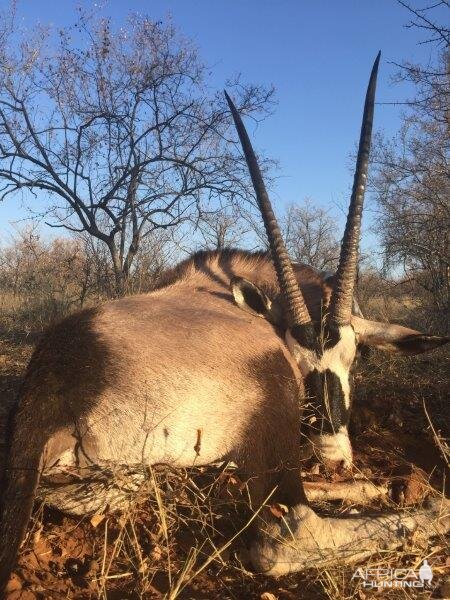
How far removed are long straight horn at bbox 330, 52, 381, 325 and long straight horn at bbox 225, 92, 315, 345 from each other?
0.20 m

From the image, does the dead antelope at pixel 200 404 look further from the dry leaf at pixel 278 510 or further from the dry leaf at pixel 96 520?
the dry leaf at pixel 96 520

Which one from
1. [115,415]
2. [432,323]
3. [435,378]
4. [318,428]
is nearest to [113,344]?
[115,415]

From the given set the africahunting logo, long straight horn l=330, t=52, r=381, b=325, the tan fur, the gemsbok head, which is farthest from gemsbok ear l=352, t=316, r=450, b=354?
the africahunting logo

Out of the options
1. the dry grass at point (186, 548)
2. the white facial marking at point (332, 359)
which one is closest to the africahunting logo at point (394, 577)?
the dry grass at point (186, 548)

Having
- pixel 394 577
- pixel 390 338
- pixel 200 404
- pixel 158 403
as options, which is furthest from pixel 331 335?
pixel 394 577

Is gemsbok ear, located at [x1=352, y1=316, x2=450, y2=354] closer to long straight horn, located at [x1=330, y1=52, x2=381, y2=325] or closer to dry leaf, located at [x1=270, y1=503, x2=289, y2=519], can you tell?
long straight horn, located at [x1=330, y1=52, x2=381, y2=325]

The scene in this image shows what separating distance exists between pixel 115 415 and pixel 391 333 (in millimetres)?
1870

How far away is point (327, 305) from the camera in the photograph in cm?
319

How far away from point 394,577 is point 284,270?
5.64 ft

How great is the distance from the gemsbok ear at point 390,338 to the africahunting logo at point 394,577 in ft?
4.78

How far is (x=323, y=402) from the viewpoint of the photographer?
2840 mm

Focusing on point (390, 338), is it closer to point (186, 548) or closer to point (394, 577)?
point (394, 577)

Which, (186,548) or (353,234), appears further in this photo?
(353,234)

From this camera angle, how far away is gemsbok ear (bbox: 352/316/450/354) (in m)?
3.25
